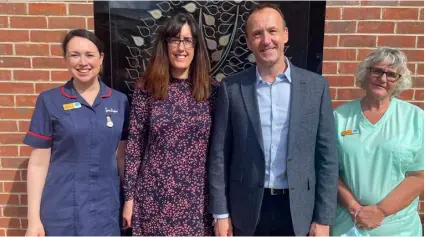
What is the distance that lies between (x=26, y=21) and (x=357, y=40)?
2483 millimetres

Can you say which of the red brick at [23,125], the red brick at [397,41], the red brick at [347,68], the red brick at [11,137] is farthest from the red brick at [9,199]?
the red brick at [397,41]

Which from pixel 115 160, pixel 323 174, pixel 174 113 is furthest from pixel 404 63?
pixel 115 160

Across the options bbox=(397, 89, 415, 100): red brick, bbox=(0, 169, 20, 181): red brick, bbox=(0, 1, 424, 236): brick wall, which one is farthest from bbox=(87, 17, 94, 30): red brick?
bbox=(397, 89, 415, 100): red brick

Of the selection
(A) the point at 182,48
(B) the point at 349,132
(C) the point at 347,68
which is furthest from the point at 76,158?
(C) the point at 347,68

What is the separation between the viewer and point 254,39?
213 centimetres

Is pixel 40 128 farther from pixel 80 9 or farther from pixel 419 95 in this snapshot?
pixel 419 95

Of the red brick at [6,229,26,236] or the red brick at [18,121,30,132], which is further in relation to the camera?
the red brick at [6,229,26,236]

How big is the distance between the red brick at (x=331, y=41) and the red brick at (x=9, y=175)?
8.57 feet

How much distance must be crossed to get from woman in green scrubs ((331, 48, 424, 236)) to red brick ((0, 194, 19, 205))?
250 cm

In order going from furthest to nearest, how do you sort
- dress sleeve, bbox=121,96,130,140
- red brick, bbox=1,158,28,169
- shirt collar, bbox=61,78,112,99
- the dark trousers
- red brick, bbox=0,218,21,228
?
red brick, bbox=0,218,21,228, red brick, bbox=1,158,28,169, dress sleeve, bbox=121,96,130,140, shirt collar, bbox=61,78,112,99, the dark trousers

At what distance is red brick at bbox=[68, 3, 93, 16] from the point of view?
292 cm

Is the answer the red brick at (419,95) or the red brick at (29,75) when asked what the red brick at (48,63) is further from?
the red brick at (419,95)

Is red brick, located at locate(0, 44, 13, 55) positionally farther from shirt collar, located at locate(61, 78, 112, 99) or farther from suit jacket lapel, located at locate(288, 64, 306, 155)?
suit jacket lapel, located at locate(288, 64, 306, 155)

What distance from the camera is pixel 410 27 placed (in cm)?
290
